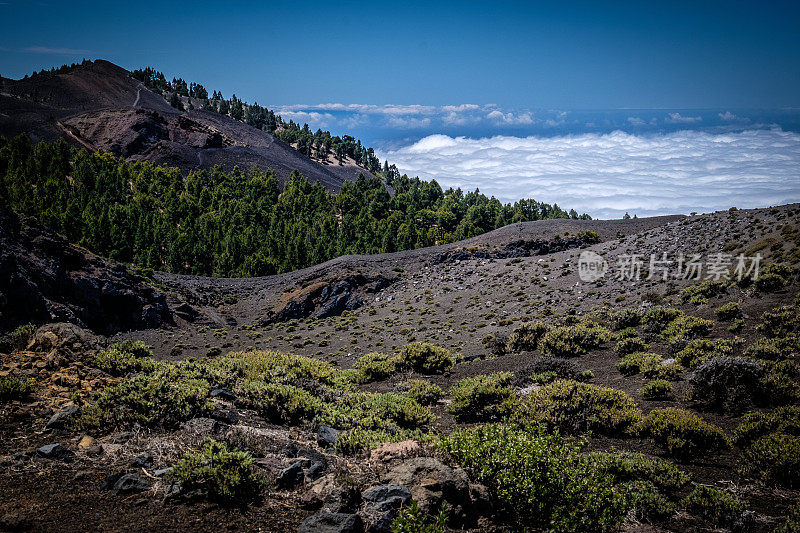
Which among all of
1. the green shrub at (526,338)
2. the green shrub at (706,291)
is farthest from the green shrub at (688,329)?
the green shrub at (706,291)

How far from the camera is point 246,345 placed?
41.0 meters

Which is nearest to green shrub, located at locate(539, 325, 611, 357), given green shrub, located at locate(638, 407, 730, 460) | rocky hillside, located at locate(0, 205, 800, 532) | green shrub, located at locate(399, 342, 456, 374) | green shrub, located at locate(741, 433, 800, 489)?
rocky hillside, located at locate(0, 205, 800, 532)

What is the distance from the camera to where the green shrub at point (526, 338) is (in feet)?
68.3

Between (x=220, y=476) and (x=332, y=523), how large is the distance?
191 cm

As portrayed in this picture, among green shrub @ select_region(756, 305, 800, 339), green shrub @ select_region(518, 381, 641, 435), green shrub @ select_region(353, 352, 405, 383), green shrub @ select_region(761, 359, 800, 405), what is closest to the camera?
green shrub @ select_region(518, 381, 641, 435)

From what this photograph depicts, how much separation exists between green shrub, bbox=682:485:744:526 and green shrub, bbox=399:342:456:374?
39.8 ft

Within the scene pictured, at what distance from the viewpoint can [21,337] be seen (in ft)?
32.1

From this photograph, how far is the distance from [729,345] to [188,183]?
4847 inches

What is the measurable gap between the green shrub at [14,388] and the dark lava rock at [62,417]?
3.15ft

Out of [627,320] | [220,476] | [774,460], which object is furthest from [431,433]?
→ [627,320]

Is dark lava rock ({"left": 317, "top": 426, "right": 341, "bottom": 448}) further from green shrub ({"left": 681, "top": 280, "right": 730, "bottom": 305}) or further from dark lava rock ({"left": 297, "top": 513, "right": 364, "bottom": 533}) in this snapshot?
green shrub ({"left": 681, "top": 280, "right": 730, "bottom": 305})

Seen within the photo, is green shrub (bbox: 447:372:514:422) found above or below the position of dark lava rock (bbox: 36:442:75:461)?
below

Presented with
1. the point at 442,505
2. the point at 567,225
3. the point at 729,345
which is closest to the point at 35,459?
the point at 442,505

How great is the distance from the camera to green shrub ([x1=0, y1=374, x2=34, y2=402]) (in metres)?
7.56
